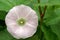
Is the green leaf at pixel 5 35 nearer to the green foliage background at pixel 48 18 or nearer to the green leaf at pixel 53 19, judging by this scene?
the green foliage background at pixel 48 18

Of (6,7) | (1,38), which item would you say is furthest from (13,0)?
(1,38)

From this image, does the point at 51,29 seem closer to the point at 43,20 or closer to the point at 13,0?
the point at 43,20

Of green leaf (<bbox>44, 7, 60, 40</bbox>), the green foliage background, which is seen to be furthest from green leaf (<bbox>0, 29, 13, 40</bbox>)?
green leaf (<bbox>44, 7, 60, 40</bbox>)

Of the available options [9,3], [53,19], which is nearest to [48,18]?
[53,19]

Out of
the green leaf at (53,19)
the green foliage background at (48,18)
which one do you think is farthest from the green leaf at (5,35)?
the green leaf at (53,19)

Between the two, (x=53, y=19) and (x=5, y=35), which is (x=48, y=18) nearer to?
(x=53, y=19)

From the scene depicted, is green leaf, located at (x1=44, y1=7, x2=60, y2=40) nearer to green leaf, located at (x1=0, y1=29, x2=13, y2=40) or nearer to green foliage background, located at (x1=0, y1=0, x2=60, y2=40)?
green foliage background, located at (x1=0, y1=0, x2=60, y2=40)
